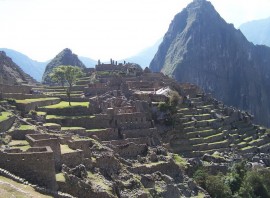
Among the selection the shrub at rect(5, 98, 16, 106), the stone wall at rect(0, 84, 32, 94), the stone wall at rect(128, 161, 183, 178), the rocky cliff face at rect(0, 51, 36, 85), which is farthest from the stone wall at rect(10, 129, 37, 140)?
the rocky cliff face at rect(0, 51, 36, 85)

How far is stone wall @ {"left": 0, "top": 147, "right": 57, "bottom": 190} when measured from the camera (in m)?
24.4

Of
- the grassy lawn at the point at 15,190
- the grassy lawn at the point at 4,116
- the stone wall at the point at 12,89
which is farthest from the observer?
the stone wall at the point at 12,89

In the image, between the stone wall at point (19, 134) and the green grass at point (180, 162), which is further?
the green grass at point (180, 162)

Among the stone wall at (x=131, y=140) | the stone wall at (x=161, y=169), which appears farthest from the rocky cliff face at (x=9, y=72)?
the stone wall at (x=161, y=169)

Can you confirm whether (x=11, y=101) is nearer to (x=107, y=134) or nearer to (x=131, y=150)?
(x=107, y=134)

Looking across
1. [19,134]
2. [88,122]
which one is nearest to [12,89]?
[88,122]

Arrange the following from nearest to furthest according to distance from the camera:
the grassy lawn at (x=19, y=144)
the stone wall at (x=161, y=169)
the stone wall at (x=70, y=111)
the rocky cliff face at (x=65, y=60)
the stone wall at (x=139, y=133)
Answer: the grassy lawn at (x=19, y=144) < the stone wall at (x=161, y=169) < the stone wall at (x=139, y=133) < the stone wall at (x=70, y=111) < the rocky cliff face at (x=65, y=60)

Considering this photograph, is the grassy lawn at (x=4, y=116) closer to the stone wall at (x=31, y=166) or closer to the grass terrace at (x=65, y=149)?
the grass terrace at (x=65, y=149)

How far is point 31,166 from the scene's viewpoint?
2456cm

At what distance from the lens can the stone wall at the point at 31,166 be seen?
2439 centimetres

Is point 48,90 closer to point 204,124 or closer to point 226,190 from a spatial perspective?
point 204,124

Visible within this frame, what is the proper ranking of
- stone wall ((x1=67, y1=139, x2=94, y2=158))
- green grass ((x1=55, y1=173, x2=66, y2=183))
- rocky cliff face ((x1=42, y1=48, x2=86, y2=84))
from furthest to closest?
rocky cliff face ((x1=42, y1=48, x2=86, y2=84)) < stone wall ((x1=67, y1=139, x2=94, y2=158)) < green grass ((x1=55, y1=173, x2=66, y2=183))

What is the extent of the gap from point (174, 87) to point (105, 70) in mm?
22026

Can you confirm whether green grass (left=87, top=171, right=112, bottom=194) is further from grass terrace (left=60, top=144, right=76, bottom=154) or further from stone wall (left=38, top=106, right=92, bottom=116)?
stone wall (left=38, top=106, right=92, bottom=116)
